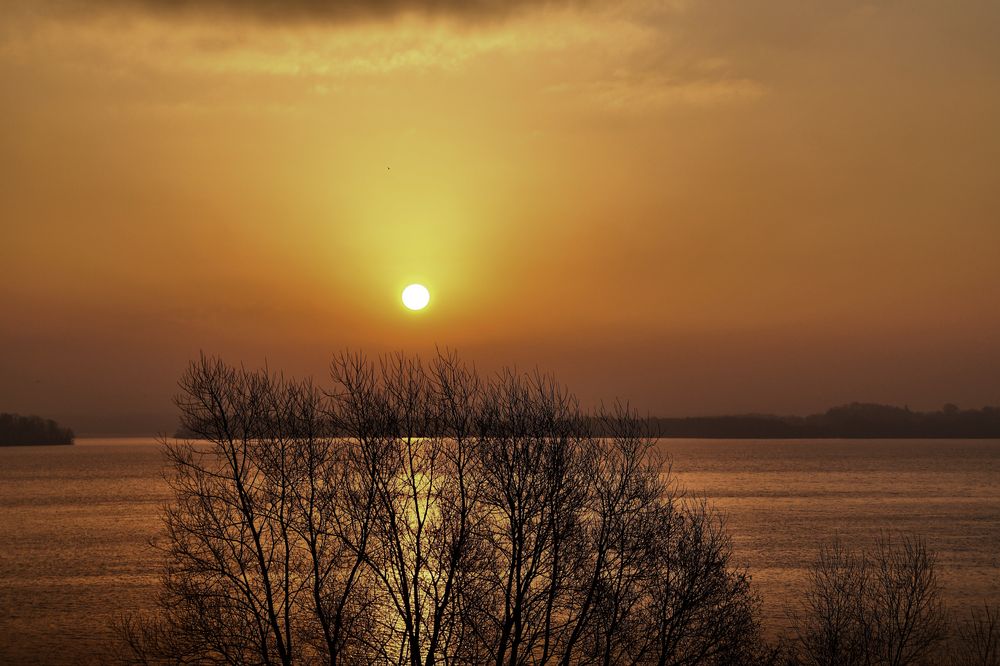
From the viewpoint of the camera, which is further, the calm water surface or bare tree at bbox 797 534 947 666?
the calm water surface

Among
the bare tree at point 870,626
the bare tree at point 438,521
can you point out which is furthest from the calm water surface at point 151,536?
the bare tree at point 438,521

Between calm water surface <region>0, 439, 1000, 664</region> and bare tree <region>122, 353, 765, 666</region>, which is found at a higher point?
bare tree <region>122, 353, 765, 666</region>

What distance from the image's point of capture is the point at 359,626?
3541 cm

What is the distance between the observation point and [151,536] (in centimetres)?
10506

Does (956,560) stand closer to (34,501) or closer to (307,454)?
(307,454)

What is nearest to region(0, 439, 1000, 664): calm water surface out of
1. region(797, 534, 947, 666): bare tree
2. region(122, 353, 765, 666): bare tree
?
region(797, 534, 947, 666): bare tree

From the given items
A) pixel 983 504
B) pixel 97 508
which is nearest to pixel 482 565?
pixel 97 508

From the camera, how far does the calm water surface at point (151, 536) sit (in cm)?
6456

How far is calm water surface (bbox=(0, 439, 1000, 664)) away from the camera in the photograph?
212 ft

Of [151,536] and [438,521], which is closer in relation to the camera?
[438,521]

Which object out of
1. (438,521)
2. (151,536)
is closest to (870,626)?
(438,521)

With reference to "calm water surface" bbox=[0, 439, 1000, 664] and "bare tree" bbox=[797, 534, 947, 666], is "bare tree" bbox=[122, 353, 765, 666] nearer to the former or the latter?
"bare tree" bbox=[797, 534, 947, 666]

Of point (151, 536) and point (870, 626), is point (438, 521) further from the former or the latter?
point (151, 536)

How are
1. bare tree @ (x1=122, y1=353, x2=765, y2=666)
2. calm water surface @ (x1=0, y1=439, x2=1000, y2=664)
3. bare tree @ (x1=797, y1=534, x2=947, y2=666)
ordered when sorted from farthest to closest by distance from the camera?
calm water surface @ (x1=0, y1=439, x2=1000, y2=664) → bare tree @ (x1=797, y1=534, x2=947, y2=666) → bare tree @ (x1=122, y1=353, x2=765, y2=666)
